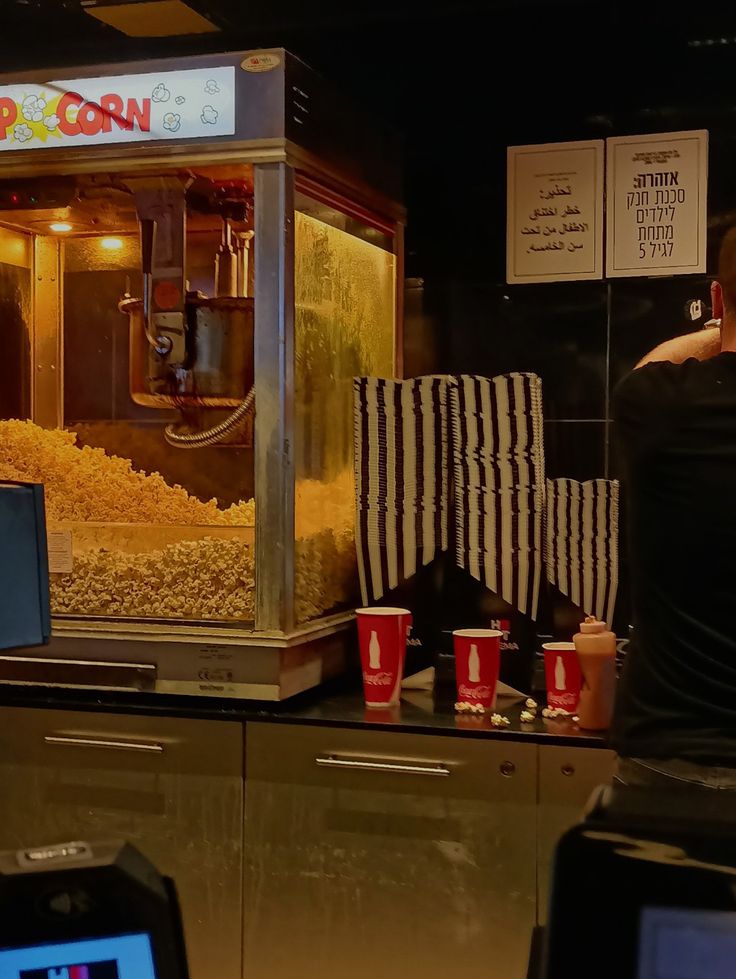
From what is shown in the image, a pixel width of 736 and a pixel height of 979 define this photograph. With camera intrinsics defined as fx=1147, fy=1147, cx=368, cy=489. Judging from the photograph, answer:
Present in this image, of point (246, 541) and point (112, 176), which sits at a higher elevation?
point (112, 176)

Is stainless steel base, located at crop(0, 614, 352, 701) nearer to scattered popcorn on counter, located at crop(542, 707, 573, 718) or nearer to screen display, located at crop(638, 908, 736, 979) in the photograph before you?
scattered popcorn on counter, located at crop(542, 707, 573, 718)

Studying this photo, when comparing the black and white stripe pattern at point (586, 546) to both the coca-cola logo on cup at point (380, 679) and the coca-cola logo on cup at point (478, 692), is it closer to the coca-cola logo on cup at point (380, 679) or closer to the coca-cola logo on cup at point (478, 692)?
the coca-cola logo on cup at point (478, 692)

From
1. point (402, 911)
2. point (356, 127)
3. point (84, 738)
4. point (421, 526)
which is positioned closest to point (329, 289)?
point (356, 127)

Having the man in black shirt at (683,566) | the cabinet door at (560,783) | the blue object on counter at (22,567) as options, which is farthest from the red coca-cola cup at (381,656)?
the blue object on counter at (22,567)

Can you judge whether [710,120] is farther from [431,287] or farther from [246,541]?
[246,541]

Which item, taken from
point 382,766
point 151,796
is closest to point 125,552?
point 151,796

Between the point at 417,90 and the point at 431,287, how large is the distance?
480 mm

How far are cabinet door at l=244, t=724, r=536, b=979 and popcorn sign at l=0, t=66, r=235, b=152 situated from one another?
3.82 ft

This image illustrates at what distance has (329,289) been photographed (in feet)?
8.05

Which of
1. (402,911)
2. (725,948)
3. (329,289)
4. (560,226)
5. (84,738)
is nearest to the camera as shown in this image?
(725,948)

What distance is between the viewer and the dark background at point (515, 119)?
2.54 meters

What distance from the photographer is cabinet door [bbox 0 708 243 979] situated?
2205mm

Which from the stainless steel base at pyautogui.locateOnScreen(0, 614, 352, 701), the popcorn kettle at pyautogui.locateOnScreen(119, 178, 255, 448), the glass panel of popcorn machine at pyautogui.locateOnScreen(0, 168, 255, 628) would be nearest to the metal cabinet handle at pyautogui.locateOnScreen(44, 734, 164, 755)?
the stainless steel base at pyautogui.locateOnScreen(0, 614, 352, 701)

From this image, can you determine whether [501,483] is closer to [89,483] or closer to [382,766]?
[382,766]
